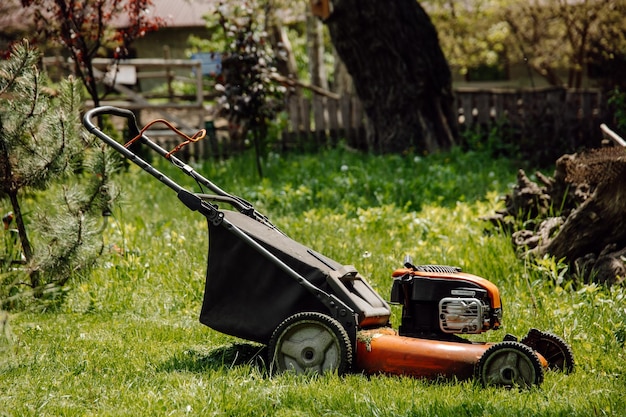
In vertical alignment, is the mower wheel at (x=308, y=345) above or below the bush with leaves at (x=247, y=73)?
below

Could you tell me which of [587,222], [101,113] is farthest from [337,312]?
[587,222]

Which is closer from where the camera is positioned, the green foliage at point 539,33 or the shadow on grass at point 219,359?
the shadow on grass at point 219,359

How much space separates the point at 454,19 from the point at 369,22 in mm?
9392

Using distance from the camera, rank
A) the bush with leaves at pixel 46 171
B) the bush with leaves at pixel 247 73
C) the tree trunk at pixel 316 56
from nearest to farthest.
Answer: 1. the bush with leaves at pixel 46 171
2. the bush with leaves at pixel 247 73
3. the tree trunk at pixel 316 56

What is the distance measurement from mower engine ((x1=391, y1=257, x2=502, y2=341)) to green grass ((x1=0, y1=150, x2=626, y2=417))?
1.26ft

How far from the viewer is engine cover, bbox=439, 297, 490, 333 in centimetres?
462

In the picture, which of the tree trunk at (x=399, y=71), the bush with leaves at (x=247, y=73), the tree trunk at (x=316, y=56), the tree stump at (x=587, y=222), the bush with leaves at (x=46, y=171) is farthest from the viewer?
the tree trunk at (x=316, y=56)

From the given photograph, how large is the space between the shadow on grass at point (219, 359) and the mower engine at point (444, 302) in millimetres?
872

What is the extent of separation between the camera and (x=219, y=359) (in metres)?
5.07

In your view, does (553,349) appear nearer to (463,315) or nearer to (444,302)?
(463,315)

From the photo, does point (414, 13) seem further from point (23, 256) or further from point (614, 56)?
point (23, 256)

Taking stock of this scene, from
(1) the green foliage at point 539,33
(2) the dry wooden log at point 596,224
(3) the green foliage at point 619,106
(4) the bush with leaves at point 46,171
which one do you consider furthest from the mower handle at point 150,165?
(1) the green foliage at point 539,33

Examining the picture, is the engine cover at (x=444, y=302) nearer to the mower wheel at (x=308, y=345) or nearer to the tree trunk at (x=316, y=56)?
the mower wheel at (x=308, y=345)

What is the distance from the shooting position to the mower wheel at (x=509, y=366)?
434 centimetres
